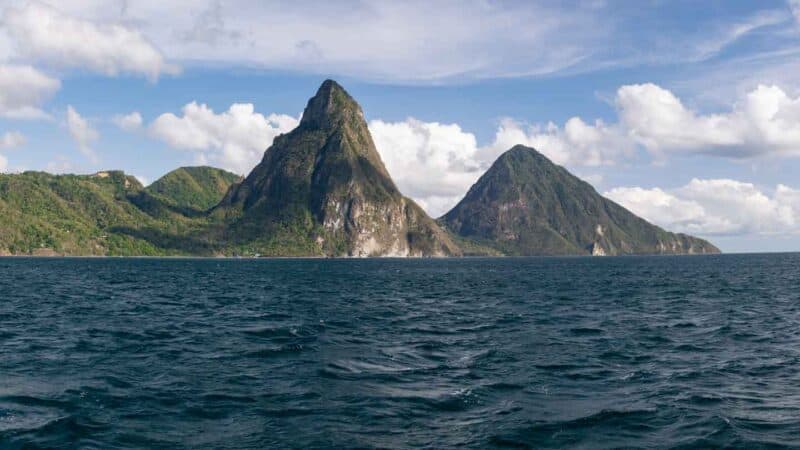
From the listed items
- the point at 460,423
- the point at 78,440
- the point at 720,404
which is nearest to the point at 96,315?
the point at 78,440

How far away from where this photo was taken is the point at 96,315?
56.5m

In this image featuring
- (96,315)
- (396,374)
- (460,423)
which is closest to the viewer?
(460,423)

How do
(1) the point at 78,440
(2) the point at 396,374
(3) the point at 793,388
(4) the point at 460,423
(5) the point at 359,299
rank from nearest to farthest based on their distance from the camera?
(1) the point at 78,440, (4) the point at 460,423, (3) the point at 793,388, (2) the point at 396,374, (5) the point at 359,299

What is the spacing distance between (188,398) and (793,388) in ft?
89.0

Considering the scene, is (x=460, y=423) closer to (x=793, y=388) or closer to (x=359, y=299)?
(x=793, y=388)

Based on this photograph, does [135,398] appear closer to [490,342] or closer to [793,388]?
[490,342]

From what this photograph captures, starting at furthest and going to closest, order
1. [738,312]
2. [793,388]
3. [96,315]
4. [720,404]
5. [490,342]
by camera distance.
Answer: [738,312] < [96,315] < [490,342] < [793,388] < [720,404]

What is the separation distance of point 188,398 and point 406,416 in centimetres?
947

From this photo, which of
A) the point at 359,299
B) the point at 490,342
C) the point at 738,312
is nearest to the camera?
the point at 490,342

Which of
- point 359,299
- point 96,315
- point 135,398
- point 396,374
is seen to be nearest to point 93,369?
point 135,398

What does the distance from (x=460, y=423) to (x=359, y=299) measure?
58837mm

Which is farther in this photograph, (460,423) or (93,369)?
(93,369)

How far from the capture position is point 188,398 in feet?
84.0

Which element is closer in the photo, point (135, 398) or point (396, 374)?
point (135, 398)
